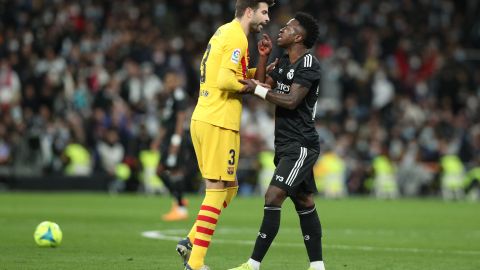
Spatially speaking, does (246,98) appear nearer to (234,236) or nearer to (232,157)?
(234,236)

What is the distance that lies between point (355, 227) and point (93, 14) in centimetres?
1435

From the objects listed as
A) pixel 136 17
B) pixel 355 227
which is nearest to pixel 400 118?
pixel 136 17

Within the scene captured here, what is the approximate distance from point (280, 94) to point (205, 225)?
4.44 feet

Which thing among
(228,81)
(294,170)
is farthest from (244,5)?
(294,170)

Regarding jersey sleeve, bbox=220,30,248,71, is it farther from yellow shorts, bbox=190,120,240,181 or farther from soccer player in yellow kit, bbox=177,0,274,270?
yellow shorts, bbox=190,120,240,181

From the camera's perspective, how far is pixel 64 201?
829 inches

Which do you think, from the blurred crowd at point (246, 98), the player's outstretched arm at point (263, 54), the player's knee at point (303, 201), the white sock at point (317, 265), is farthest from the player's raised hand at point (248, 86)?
the blurred crowd at point (246, 98)

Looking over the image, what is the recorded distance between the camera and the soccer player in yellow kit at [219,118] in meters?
8.70

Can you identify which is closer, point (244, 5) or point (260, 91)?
point (260, 91)

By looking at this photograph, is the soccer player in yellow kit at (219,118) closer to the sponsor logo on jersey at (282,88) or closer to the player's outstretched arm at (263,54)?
the player's outstretched arm at (263,54)

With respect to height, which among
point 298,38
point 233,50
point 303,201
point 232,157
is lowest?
point 303,201

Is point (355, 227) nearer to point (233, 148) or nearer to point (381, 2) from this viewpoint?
point (233, 148)

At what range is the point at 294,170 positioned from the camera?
8844 mm

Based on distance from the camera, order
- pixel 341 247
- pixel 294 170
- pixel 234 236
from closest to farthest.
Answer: pixel 294 170, pixel 341 247, pixel 234 236
